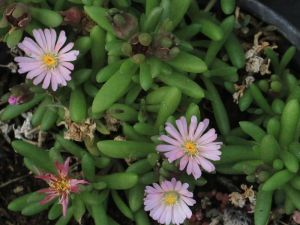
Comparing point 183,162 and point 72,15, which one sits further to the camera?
point 72,15

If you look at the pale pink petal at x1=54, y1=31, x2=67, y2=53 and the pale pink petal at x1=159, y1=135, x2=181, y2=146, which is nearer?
the pale pink petal at x1=159, y1=135, x2=181, y2=146

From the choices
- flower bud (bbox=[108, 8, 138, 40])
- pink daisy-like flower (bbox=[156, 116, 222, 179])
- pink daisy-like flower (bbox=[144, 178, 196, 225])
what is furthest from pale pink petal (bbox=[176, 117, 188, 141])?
flower bud (bbox=[108, 8, 138, 40])

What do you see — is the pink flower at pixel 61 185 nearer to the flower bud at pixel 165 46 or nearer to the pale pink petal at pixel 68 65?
the pale pink petal at pixel 68 65

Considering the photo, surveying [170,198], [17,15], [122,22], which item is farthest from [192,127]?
[17,15]

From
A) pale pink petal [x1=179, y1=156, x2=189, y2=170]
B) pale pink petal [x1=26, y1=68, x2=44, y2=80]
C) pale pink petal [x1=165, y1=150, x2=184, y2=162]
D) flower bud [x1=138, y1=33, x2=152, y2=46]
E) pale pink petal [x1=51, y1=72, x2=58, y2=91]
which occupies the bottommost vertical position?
pale pink petal [x1=179, y1=156, x2=189, y2=170]

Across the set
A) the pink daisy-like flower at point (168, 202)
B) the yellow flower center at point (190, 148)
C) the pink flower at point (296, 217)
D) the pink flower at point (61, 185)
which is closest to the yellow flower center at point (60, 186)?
the pink flower at point (61, 185)

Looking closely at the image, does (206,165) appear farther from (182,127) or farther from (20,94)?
(20,94)

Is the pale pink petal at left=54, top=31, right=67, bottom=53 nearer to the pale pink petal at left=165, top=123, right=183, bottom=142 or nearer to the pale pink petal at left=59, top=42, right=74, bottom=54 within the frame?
the pale pink petal at left=59, top=42, right=74, bottom=54
